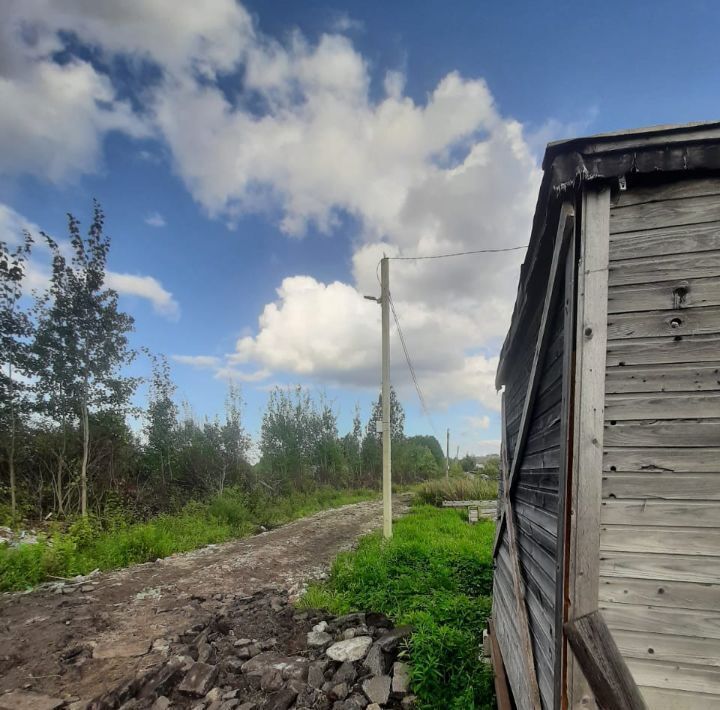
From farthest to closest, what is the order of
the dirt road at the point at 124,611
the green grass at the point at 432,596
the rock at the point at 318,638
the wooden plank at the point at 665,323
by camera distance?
the rock at the point at 318,638 < the dirt road at the point at 124,611 < the green grass at the point at 432,596 < the wooden plank at the point at 665,323

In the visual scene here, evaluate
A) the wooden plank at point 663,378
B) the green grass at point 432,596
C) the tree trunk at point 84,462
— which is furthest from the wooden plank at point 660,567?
the tree trunk at point 84,462

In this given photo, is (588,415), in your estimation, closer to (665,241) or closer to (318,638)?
(665,241)

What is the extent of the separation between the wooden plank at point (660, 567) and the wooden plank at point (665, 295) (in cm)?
116

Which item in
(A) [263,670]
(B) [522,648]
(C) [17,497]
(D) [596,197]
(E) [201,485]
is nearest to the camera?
(D) [596,197]

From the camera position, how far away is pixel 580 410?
1972 mm

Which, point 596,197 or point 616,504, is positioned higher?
point 596,197

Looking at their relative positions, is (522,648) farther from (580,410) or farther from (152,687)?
(152,687)

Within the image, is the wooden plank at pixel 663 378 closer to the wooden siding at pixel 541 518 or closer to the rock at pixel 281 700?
the wooden siding at pixel 541 518

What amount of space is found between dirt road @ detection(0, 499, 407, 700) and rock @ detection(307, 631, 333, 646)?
168 cm

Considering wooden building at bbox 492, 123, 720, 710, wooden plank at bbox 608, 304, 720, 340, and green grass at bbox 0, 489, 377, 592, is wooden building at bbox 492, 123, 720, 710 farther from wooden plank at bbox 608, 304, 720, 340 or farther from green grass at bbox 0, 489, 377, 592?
green grass at bbox 0, 489, 377, 592

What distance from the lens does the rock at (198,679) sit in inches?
163

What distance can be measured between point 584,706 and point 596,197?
2431mm

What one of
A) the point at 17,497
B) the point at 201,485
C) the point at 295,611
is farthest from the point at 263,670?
the point at 201,485

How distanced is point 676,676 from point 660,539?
0.61 m
